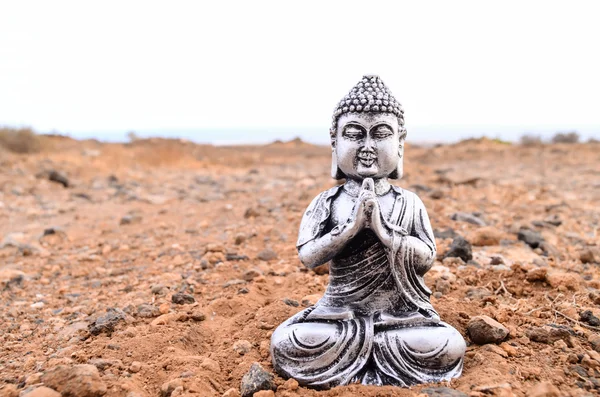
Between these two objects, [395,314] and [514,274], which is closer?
[395,314]

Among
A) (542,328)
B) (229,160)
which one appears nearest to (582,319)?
(542,328)

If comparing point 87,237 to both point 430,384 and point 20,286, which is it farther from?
point 430,384

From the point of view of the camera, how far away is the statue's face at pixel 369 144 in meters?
4.03

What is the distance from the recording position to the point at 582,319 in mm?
4496

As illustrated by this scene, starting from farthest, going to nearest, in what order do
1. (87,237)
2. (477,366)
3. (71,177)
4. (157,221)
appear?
(71,177) → (157,221) → (87,237) → (477,366)

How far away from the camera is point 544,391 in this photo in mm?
3209

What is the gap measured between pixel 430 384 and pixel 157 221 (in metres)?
6.89

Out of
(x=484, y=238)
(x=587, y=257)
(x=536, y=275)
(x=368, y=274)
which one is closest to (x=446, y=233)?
(x=484, y=238)

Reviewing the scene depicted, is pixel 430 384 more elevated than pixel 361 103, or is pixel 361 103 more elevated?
pixel 361 103

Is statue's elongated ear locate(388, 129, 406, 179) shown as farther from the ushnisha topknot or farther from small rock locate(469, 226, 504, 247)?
small rock locate(469, 226, 504, 247)

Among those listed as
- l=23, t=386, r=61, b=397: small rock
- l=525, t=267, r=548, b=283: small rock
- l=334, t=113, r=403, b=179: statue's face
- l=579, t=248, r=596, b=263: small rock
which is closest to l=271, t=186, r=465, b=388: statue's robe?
l=334, t=113, r=403, b=179: statue's face

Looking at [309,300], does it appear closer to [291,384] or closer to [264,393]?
[291,384]

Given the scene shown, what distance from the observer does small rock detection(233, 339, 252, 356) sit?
418cm

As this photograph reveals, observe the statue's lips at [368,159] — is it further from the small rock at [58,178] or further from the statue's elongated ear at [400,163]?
the small rock at [58,178]
